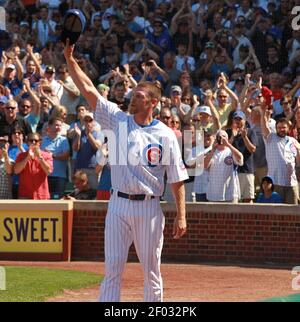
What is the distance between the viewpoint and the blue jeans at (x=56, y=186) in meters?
15.4

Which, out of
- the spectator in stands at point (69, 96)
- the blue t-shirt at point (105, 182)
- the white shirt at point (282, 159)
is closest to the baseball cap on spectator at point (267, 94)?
the white shirt at point (282, 159)

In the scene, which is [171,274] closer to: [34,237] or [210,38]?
[34,237]

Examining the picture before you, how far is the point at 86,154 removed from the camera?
15336 millimetres

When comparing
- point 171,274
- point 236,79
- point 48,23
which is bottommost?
point 171,274

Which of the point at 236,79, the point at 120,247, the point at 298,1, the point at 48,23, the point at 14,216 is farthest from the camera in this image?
the point at 48,23

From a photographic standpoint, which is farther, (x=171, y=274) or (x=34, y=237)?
(x=34, y=237)

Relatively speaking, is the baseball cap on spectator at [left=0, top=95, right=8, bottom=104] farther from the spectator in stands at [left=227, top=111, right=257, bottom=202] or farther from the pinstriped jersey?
the pinstriped jersey

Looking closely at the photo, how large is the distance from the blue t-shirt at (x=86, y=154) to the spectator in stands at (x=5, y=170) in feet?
3.35

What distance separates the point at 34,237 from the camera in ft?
47.1

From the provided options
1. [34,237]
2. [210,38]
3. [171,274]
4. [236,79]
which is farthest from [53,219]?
[210,38]

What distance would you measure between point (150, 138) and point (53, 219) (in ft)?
19.3

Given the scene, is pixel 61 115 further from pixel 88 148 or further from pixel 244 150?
pixel 244 150

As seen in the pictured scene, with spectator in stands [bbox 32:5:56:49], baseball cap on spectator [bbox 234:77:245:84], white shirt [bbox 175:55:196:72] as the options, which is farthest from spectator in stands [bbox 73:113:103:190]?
spectator in stands [bbox 32:5:56:49]

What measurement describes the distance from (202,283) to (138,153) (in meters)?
4.02
